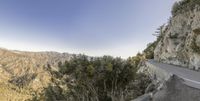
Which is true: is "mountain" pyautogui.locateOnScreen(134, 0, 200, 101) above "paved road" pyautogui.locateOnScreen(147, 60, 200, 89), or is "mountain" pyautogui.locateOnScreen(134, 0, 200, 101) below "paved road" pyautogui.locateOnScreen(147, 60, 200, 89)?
above

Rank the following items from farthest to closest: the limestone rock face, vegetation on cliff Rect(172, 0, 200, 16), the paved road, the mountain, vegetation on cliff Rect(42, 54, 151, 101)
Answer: vegetation on cliff Rect(172, 0, 200, 16)
the limestone rock face
the mountain
vegetation on cliff Rect(42, 54, 151, 101)
the paved road

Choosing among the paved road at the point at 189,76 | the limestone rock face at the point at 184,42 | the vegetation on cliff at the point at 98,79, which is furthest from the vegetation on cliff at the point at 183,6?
the vegetation on cliff at the point at 98,79

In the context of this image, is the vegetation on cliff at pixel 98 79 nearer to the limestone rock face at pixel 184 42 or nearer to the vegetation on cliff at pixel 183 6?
the limestone rock face at pixel 184 42

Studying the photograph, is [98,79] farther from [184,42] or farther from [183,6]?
[183,6]

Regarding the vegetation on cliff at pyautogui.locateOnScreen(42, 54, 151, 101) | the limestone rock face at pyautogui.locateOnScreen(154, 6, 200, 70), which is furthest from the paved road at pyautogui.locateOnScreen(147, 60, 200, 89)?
the limestone rock face at pyautogui.locateOnScreen(154, 6, 200, 70)

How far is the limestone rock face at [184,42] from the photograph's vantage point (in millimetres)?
19219

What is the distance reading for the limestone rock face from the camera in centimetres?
1922

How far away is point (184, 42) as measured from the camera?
2261 cm

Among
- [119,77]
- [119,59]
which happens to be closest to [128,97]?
[119,77]

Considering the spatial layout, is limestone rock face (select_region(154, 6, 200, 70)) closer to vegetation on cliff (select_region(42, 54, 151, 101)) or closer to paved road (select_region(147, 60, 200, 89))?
paved road (select_region(147, 60, 200, 89))

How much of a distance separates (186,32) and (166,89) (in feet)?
57.9

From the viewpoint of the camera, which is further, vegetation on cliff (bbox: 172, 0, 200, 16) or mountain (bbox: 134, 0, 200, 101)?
vegetation on cliff (bbox: 172, 0, 200, 16)

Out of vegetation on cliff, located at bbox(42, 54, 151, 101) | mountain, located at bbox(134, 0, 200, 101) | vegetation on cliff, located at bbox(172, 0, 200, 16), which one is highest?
vegetation on cliff, located at bbox(172, 0, 200, 16)

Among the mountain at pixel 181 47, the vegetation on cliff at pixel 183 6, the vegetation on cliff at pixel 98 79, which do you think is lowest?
the vegetation on cliff at pixel 98 79
